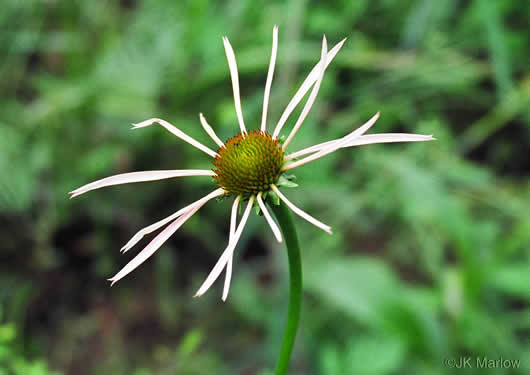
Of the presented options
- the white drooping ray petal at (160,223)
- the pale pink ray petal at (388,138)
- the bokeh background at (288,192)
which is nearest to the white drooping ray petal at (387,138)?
the pale pink ray petal at (388,138)

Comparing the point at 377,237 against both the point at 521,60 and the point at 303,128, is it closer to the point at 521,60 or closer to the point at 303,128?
the point at 303,128

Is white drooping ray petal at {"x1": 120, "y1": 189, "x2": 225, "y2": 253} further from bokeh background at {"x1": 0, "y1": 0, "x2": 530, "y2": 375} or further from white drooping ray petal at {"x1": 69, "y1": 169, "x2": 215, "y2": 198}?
bokeh background at {"x1": 0, "y1": 0, "x2": 530, "y2": 375}

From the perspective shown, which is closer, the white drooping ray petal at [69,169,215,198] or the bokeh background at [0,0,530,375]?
the white drooping ray petal at [69,169,215,198]

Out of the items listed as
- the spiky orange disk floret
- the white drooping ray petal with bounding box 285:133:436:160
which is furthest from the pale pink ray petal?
the spiky orange disk floret

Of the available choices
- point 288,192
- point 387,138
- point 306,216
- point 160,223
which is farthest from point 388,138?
point 288,192

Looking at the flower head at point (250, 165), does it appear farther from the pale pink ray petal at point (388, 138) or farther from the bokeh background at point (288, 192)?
the bokeh background at point (288, 192)

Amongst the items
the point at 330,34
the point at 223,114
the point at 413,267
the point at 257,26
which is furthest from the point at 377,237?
the point at 257,26

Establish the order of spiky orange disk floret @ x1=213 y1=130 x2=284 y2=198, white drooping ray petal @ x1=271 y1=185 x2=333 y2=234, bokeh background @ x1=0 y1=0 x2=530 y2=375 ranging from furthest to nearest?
bokeh background @ x1=0 y1=0 x2=530 y2=375, spiky orange disk floret @ x1=213 y1=130 x2=284 y2=198, white drooping ray petal @ x1=271 y1=185 x2=333 y2=234

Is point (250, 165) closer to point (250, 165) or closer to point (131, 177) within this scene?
point (250, 165)
